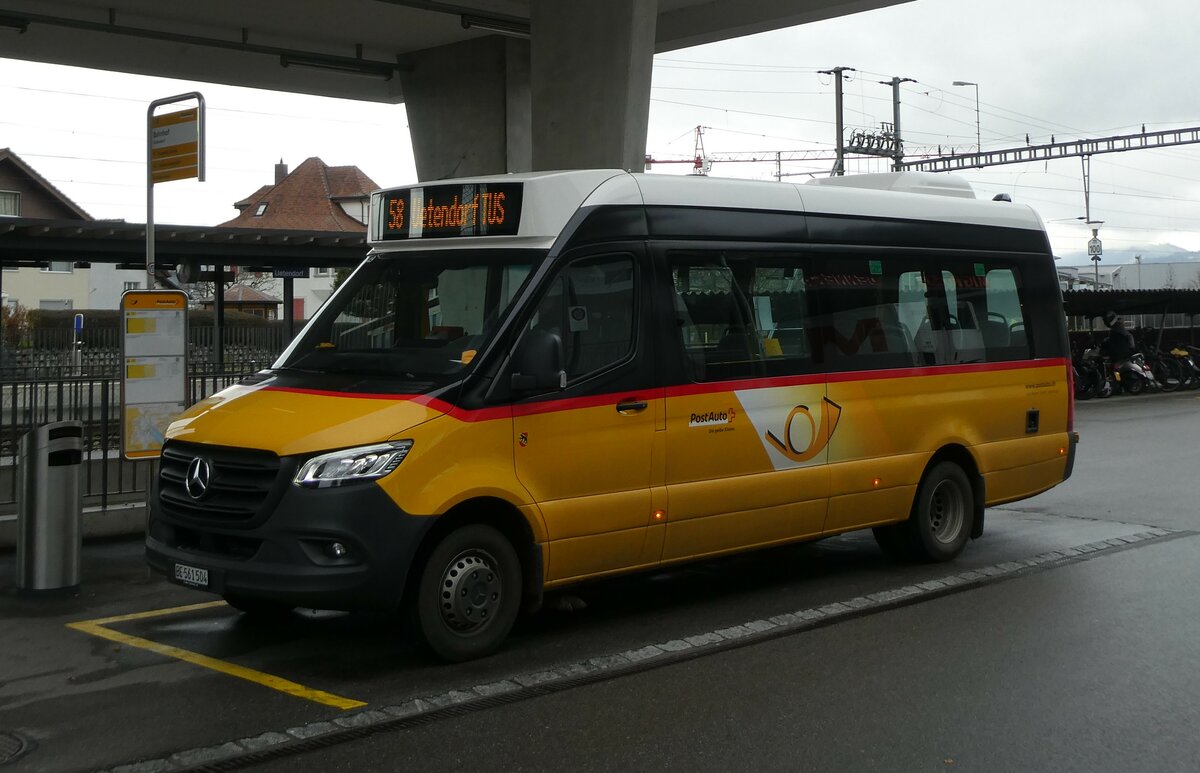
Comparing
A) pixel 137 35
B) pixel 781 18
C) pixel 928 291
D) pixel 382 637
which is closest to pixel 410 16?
pixel 137 35

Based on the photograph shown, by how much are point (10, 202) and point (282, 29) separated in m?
45.4

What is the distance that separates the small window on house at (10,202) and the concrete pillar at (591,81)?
50.5 metres

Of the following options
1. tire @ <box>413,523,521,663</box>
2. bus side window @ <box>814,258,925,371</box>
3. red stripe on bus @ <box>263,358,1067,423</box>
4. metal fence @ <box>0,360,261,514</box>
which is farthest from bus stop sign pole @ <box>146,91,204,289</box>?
bus side window @ <box>814,258,925,371</box>

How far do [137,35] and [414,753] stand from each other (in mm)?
19612

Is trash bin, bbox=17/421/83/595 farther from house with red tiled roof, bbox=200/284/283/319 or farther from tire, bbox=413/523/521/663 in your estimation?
house with red tiled roof, bbox=200/284/283/319

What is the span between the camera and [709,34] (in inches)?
907

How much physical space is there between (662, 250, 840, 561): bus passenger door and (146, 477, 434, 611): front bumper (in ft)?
6.30

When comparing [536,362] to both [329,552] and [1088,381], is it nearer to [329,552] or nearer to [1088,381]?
[329,552]

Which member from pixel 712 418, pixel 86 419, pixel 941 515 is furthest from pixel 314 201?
pixel 712 418

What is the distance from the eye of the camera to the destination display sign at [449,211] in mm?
7281

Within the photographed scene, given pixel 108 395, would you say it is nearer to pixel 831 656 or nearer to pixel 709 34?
pixel 831 656

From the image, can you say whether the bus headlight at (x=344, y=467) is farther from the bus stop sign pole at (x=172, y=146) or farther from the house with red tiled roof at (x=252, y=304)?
the house with red tiled roof at (x=252, y=304)

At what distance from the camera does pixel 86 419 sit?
11.3 meters

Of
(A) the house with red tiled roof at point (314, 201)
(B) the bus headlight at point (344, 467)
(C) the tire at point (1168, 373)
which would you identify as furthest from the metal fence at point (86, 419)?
(A) the house with red tiled roof at point (314, 201)
